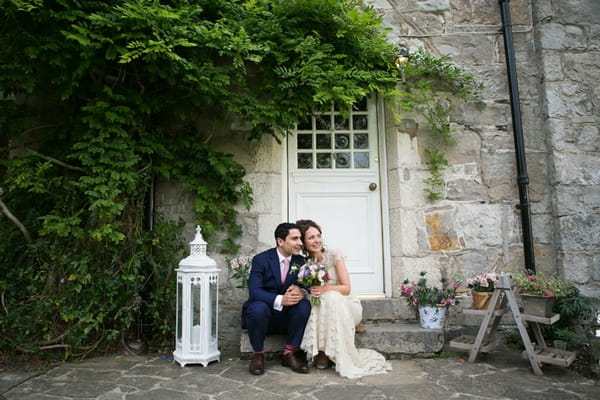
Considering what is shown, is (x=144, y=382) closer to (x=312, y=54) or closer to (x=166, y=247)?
(x=166, y=247)

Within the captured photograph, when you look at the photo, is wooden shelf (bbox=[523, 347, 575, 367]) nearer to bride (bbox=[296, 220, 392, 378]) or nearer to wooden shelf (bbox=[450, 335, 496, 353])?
wooden shelf (bbox=[450, 335, 496, 353])

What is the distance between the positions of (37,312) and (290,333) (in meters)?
2.10

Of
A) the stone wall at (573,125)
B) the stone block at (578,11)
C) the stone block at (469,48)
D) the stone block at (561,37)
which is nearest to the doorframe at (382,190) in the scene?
the stone block at (469,48)

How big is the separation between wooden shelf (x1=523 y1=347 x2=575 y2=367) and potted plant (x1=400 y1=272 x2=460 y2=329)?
2.23 feet

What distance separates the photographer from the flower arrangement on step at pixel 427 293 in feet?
11.7

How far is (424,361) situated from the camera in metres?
3.29

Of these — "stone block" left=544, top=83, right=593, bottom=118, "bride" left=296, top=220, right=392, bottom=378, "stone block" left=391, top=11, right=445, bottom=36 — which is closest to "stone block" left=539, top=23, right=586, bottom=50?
"stone block" left=544, top=83, right=593, bottom=118

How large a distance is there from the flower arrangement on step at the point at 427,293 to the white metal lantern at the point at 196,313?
174 cm

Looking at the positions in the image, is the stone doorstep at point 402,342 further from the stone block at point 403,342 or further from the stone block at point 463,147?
the stone block at point 463,147

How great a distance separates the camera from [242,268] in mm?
3699

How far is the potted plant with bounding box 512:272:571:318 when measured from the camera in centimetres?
303

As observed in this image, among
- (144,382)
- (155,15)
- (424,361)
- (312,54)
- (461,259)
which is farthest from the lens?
(461,259)

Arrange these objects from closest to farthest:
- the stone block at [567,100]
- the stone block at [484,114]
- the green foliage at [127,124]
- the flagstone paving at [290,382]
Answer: the flagstone paving at [290,382] < the green foliage at [127,124] < the stone block at [567,100] < the stone block at [484,114]

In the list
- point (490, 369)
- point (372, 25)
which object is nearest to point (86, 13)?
point (372, 25)
